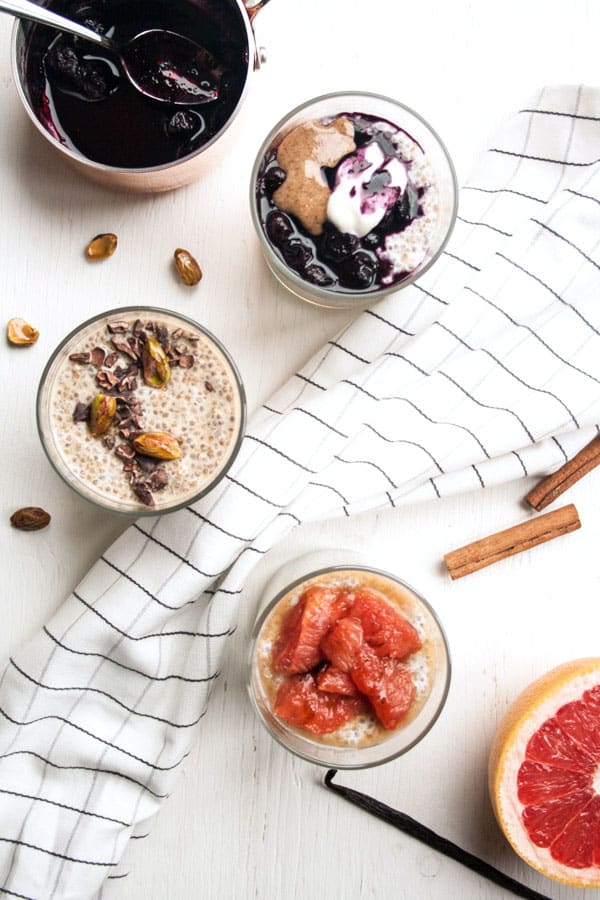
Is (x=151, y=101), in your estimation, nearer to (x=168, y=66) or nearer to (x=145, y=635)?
(x=168, y=66)

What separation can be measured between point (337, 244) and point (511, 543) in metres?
0.72

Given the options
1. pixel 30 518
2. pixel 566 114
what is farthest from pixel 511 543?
pixel 30 518

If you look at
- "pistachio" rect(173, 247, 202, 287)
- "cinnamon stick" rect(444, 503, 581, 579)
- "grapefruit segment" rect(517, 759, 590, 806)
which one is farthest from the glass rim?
"grapefruit segment" rect(517, 759, 590, 806)

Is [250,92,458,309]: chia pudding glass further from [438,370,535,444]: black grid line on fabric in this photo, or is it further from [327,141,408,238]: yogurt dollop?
[438,370,535,444]: black grid line on fabric

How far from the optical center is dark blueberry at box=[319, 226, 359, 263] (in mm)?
1534

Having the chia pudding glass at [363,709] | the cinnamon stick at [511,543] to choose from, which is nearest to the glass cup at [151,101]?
the chia pudding glass at [363,709]

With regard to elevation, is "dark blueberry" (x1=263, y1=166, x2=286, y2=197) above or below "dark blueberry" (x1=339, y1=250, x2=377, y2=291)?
above

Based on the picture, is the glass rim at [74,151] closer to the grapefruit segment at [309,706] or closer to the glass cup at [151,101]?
the glass cup at [151,101]

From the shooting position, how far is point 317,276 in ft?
5.13

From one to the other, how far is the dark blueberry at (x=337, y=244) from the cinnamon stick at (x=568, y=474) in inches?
25.7

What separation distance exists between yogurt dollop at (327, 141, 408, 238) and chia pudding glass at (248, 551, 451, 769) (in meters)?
0.65

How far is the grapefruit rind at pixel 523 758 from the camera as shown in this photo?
5.34ft

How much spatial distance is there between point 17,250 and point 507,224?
3.31 ft

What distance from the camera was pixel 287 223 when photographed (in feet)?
5.12
